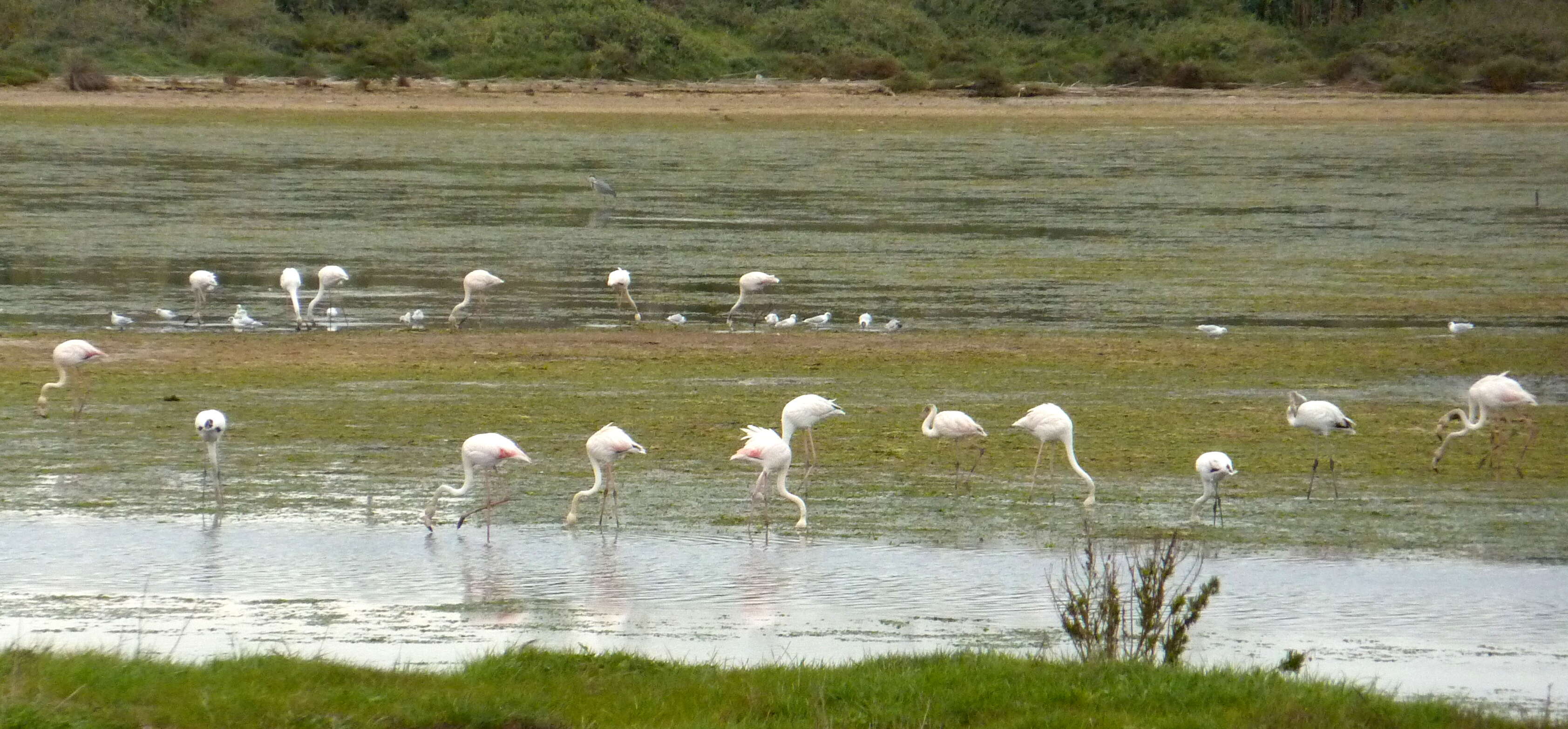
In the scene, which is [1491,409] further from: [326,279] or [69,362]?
[326,279]

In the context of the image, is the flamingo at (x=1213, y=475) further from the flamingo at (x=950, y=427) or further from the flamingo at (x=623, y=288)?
the flamingo at (x=623, y=288)

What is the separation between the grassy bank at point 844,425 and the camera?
37.0 ft

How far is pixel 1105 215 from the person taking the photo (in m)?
29.6

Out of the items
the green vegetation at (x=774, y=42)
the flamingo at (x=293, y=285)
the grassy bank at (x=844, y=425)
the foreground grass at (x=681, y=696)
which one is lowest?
the grassy bank at (x=844, y=425)

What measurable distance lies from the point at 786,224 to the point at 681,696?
69.0 ft

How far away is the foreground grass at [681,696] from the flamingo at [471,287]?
35.9ft

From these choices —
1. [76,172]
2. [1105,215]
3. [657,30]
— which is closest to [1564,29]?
[657,30]

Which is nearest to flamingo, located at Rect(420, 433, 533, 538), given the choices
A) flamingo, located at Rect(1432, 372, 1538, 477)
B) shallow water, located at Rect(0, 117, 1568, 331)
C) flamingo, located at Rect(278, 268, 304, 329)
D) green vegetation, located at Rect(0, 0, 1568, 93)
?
flamingo, located at Rect(1432, 372, 1538, 477)

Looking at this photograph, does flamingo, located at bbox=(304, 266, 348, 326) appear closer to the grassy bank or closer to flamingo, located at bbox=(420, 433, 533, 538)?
the grassy bank

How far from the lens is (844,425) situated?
44.9 feet

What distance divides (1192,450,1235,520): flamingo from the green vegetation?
47382 mm

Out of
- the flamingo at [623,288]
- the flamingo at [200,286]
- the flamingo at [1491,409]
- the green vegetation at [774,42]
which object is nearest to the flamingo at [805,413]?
the flamingo at [1491,409]

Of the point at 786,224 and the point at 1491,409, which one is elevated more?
the point at 1491,409

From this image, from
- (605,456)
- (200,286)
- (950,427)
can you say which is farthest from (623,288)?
(605,456)
